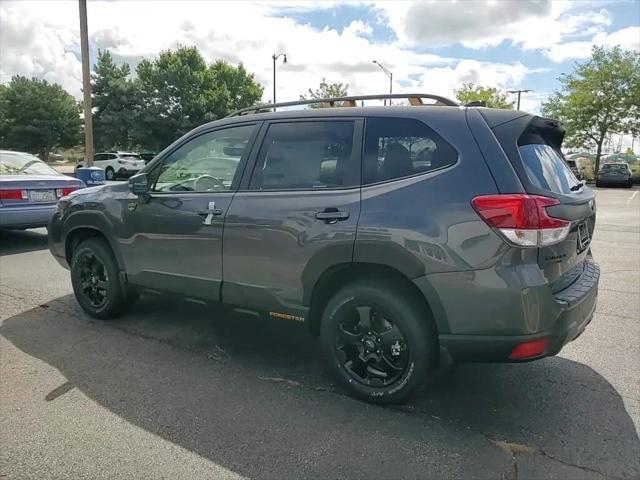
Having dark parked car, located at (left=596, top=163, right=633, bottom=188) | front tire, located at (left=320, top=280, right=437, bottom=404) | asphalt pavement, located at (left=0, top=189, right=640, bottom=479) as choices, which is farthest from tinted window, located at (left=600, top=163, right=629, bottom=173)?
front tire, located at (left=320, top=280, right=437, bottom=404)

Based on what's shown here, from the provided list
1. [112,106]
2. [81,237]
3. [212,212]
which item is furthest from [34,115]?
[212,212]

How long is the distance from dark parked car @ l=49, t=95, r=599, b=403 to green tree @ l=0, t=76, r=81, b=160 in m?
48.1

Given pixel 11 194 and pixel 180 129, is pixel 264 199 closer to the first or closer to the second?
pixel 11 194

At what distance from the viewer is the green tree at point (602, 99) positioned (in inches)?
1212

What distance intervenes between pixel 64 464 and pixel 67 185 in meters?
6.68

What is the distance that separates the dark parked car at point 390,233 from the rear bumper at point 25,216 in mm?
4763

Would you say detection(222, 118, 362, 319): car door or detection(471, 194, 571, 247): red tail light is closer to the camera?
detection(471, 194, 571, 247): red tail light

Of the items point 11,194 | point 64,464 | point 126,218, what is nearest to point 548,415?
point 64,464

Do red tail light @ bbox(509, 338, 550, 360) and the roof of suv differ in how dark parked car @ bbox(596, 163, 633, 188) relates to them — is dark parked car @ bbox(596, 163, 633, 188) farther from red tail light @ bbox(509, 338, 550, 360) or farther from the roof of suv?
red tail light @ bbox(509, 338, 550, 360)

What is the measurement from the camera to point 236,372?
3703 mm

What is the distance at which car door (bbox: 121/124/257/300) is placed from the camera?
12.4ft

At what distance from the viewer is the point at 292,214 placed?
333 centimetres

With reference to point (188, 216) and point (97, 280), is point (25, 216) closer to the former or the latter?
point (97, 280)

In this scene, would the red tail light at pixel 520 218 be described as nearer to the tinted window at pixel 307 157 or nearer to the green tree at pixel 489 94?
the tinted window at pixel 307 157
